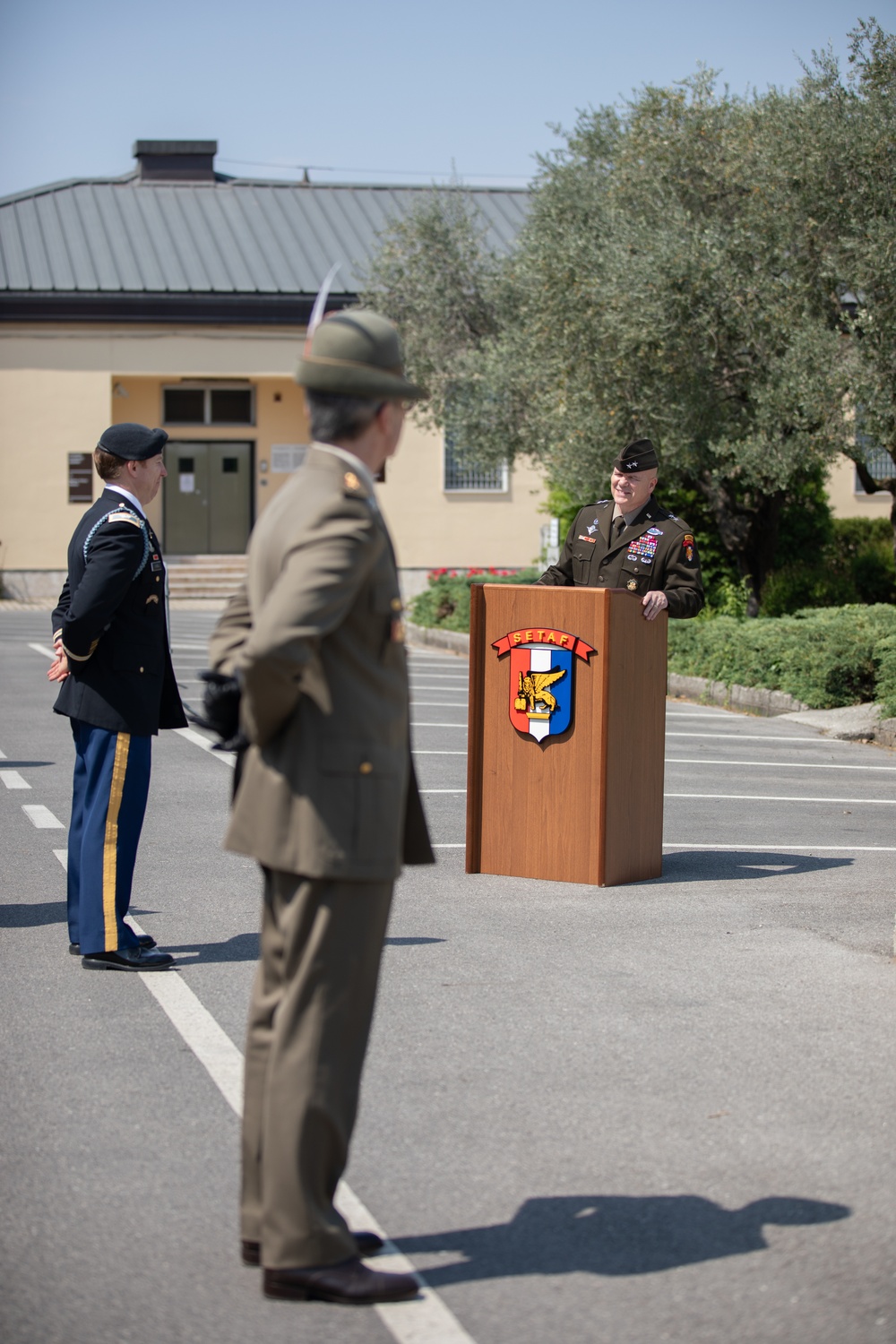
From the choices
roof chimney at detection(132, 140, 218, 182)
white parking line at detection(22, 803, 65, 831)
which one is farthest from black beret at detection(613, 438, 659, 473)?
roof chimney at detection(132, 140, 218, 182)

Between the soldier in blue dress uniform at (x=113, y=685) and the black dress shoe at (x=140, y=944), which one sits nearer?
the soldier in blue dress uniform at (x=113, y=685)

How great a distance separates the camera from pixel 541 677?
6.96 m

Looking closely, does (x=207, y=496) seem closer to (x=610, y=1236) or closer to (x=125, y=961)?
(x=125, y=961)

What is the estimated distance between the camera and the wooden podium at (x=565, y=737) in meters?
6.80

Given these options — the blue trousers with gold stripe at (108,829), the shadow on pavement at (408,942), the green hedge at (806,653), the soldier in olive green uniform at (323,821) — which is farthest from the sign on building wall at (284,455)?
the soldier in olive green uniform at (323,821)

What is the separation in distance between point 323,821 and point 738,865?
15.9ft

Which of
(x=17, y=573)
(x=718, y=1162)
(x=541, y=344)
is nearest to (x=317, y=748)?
(x=718, y=1162)

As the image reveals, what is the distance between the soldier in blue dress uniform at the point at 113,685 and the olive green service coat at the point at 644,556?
2.36 metres

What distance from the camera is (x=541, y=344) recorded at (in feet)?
58.9

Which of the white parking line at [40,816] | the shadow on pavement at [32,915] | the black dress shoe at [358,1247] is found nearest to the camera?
the black dress shoe at [358,1247]

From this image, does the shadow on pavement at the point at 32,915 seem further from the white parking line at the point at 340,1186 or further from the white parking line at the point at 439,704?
the white parking line at the point at 439,704

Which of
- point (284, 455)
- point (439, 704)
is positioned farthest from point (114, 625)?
point (284, 455)

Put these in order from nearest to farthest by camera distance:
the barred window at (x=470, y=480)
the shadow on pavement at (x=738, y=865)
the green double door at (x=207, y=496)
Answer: the shadow on pavement at (x=738, y=865)
the barred window at (x=470, y=480)
the green double door at (x=207, y=496)

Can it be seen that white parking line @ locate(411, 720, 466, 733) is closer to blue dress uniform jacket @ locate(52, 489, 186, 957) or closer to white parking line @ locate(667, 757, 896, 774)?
white parking line @ locate(667, 757, 896, 774)
